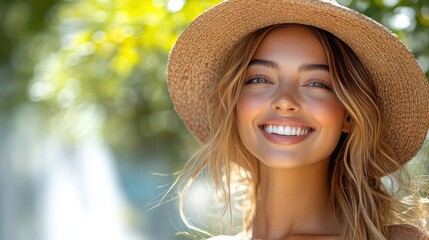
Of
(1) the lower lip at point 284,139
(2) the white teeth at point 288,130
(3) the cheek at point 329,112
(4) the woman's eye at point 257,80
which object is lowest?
(1) the lower lip at point 284,139

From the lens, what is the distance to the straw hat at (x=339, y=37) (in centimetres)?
383

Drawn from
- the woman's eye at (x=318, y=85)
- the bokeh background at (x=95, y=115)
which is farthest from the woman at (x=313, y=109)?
the bokeh background at (x=95, y=115)

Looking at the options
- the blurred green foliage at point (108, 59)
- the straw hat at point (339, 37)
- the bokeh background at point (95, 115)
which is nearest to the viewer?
the straw hat at point (339, 37)

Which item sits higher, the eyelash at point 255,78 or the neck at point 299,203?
the eyelash at point 255,78

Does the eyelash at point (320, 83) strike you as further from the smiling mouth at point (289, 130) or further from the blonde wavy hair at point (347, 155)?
the smiling mouth at point (289, 130)

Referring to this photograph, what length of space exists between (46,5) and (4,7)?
0.30m

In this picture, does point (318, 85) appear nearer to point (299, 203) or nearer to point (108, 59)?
point (299, 203)

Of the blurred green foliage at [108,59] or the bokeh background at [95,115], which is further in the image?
the bokeh background at [95,115]

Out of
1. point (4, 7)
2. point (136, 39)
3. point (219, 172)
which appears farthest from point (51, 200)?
point (219, 172)

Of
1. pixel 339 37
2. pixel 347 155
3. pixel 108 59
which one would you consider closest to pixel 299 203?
pixel 347 155

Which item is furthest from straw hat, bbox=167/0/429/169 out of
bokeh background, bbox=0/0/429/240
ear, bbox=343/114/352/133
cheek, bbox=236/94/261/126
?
bokeh background, bbox=0/0/429/240

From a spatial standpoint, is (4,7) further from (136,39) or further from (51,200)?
(51,200)

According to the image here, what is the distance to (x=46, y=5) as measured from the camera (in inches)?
230

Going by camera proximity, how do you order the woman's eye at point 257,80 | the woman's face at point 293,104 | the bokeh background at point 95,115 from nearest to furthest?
1. the woman's face at point 293,104
2. the woman's eye at point 257,80
3. the bokeh background at point 95,115
